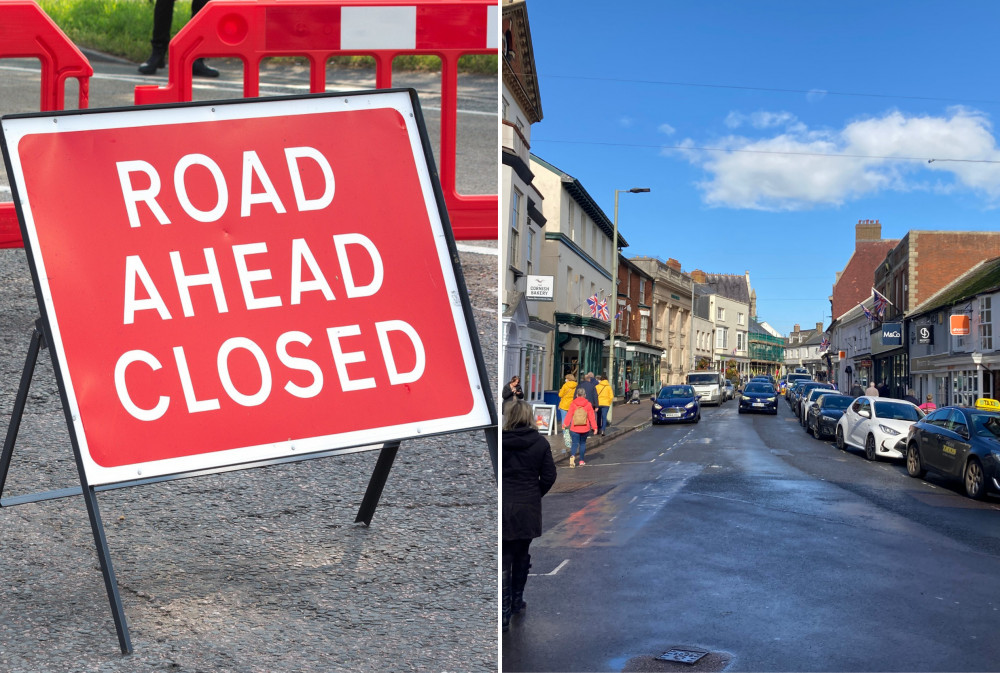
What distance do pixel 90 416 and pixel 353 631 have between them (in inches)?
61.6

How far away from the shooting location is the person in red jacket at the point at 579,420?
11.5 ft

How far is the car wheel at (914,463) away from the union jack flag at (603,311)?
2.31 meters

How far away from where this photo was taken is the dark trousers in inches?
405

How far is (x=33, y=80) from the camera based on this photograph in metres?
13.8

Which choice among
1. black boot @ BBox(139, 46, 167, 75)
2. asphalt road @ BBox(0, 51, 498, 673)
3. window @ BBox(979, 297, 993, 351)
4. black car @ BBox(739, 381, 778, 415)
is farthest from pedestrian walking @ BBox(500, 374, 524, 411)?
black car @ BBox(739, 381, 778, 415)

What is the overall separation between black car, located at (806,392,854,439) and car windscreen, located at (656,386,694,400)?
10518 mm

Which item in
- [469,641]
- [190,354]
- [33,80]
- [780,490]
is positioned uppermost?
[33,80]

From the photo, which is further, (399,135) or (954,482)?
(954,482)

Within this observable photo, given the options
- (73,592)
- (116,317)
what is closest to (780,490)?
(116,317)

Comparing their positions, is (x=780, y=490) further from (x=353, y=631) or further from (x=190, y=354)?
(x=190, y=354)

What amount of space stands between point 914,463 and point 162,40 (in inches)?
420

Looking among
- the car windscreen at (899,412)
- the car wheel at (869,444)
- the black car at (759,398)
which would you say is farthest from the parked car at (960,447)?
the black car at (759,398)

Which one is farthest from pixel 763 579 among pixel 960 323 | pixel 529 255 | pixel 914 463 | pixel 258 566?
pixel 960 323

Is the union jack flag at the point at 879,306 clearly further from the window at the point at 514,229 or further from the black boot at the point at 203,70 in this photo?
the black boot at the point at 203,70
